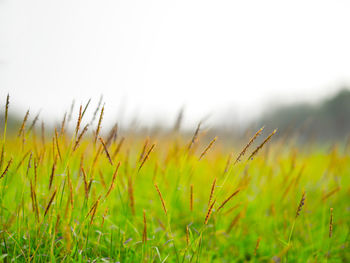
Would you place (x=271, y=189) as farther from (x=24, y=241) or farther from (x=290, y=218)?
(x=24, y=241)

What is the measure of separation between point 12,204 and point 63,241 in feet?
2.81

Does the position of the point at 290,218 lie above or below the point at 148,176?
above

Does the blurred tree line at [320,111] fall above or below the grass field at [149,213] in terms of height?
above

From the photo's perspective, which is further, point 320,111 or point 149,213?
point 320,111

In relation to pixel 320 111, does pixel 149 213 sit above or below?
below

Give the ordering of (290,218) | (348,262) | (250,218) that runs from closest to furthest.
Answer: (348,262) → (290,218) → (250,218)

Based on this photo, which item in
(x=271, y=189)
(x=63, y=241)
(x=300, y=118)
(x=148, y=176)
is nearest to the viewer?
(x=63, y=241)

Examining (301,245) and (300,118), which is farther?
(300,118)

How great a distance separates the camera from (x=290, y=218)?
218 cm

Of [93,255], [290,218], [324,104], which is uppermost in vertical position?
[324,104]

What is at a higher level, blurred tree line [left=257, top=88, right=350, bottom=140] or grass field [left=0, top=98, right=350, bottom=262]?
blurred tree line [left=257, top=88, right=350, bottom=140]

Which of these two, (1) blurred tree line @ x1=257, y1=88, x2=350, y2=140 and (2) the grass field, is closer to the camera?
(2) the grass field

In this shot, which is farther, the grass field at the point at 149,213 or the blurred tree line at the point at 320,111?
the blurred tree line at the point at 320,111

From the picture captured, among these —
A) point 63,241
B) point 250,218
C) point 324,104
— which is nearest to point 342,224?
point 250,218
